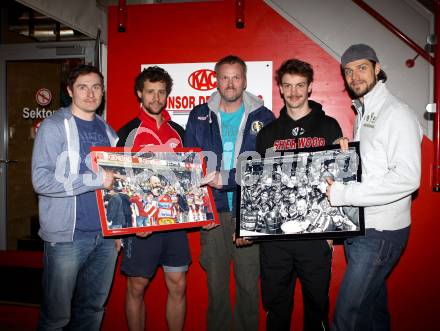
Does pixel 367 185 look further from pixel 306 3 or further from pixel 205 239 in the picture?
pixel 306 3

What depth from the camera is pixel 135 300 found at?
265 cm

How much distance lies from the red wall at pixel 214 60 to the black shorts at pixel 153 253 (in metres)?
0.52

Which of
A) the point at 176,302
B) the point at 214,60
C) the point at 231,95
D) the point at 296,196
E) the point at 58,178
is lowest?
the point at 176,302

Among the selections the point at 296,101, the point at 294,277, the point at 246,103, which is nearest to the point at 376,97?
the point at 296,101

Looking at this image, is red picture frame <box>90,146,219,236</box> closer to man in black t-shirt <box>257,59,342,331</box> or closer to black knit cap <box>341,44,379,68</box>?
man in black t-shirt <box>257,59,342,331</box>

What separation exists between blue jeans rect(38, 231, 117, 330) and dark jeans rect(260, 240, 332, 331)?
111cm

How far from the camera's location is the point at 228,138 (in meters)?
2.70

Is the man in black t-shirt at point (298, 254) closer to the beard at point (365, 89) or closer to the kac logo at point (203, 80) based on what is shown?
the beard at point (365, 89)

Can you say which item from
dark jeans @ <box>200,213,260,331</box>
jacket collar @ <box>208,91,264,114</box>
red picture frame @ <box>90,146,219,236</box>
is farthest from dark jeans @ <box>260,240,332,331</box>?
jacket collar @ <box>208,91,264,114</box>

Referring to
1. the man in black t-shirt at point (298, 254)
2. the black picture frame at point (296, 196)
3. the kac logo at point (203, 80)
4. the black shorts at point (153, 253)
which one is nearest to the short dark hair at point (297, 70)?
the man in black t-shirt at point (298, 254)

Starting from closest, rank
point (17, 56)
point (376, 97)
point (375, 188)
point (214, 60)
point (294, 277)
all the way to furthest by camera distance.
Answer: point (375, 188) < point (376, 97) < point (294, 277) < point (214, 60) < point (17, 56)

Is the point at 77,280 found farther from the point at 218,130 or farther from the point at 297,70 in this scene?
the point at 297,70

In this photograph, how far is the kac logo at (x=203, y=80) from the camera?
120 inches

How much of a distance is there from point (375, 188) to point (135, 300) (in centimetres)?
188
